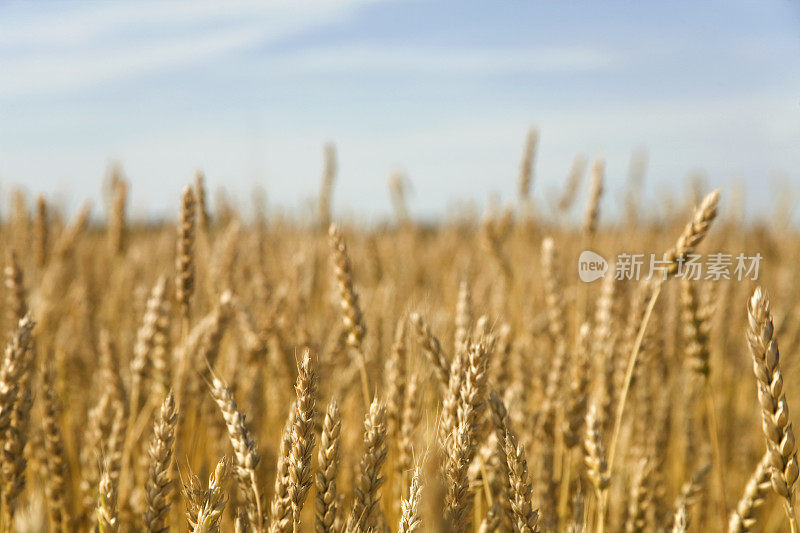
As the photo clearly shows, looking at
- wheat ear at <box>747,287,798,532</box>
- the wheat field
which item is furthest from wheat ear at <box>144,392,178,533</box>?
wheat ear at <box>747,287,798,532</box>

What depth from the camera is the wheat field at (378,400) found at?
98cm

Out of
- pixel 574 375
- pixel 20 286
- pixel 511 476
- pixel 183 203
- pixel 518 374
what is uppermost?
pixel 183 203

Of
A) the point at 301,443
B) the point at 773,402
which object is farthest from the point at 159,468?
the point at 773,402

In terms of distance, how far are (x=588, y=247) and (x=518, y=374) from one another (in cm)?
108

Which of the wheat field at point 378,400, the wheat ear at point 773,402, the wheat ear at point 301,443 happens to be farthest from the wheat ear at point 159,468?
the wheat ear at point 773,402

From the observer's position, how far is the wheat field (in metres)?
0.98

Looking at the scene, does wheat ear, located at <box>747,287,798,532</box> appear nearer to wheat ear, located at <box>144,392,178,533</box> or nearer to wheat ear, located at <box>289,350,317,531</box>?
wheat ear, located at <box>289,350,317,531</box>

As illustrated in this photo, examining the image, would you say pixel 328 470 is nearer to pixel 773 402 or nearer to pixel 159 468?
pixel 159 468

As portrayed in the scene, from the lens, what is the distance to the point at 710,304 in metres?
1.83

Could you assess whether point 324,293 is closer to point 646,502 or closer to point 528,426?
point 528,426

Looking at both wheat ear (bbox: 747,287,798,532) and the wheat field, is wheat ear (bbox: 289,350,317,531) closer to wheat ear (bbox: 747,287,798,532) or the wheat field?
the wheat field

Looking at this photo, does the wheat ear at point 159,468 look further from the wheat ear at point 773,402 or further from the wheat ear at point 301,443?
the wheat ear at point 773,402

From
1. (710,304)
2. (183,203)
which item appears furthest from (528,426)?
(183,203)

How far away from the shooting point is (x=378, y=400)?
1078 millimetres
